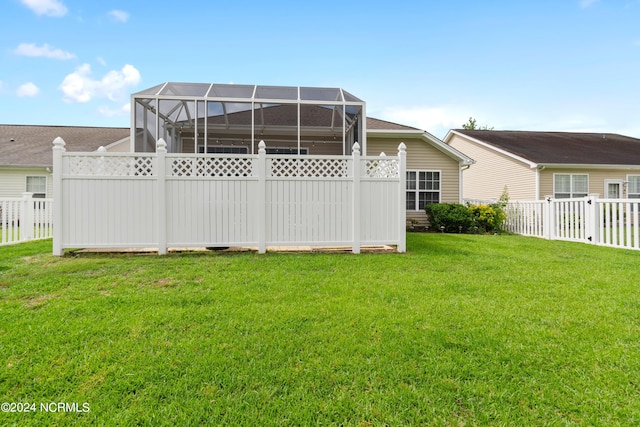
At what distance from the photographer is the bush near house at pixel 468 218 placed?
1034 cm

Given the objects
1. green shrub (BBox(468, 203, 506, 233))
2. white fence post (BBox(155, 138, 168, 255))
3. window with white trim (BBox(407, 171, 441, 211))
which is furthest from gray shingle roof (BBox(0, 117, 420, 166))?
white fence post (BBox(155, 138, 168, 255))

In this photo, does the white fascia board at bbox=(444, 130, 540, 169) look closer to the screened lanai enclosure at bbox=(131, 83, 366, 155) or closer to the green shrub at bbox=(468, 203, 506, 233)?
the green shrub at bbox=(468, 203, 506, 233)

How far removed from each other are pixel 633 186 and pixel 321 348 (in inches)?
733

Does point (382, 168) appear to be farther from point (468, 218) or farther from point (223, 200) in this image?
point (468, 218)

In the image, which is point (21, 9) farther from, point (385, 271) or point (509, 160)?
point (509, 160)

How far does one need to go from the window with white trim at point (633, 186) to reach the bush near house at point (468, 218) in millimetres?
8373

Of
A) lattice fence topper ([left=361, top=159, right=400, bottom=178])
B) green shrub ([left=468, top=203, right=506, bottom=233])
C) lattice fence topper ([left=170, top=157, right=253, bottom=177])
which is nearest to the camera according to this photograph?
lattice fence topper ([left=170, top=157, right=253, bottom=177])

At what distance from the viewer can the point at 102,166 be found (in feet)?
17.9

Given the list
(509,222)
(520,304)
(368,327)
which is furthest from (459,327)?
(509,222)

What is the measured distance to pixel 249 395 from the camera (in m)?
1.76

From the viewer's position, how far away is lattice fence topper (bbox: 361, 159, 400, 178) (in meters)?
5.94

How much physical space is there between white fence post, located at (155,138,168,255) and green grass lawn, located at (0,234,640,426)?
4.26 feet

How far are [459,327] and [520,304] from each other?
100cm

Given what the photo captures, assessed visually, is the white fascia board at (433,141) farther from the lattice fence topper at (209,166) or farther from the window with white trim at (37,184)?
the window with white trim at (37,184)
